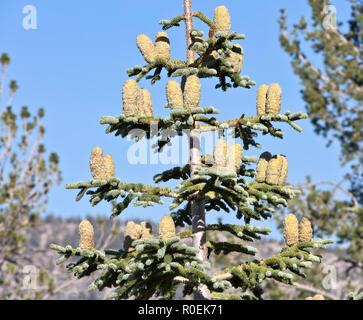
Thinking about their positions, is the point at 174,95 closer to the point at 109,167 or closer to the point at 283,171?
the point at 109,167

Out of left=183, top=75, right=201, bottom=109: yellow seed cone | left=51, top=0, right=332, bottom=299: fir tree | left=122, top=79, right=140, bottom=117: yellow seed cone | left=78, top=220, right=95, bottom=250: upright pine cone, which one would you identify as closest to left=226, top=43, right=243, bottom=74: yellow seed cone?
left=51, top=0, right=332, bottom=299: fir tree

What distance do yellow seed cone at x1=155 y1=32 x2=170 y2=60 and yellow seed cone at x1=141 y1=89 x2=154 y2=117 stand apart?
723 millimetres

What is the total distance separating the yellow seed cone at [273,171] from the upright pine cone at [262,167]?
0.10 m

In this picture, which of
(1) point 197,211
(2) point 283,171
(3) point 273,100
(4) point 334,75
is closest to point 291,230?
(2) point 283,171

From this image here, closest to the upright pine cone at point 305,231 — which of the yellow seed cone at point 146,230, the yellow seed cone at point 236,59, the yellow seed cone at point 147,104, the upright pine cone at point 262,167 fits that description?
the upright pine cone at point 262,167

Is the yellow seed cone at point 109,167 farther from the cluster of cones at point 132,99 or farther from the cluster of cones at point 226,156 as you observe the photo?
the cluster of cones at point 226,156

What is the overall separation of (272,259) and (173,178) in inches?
85.7

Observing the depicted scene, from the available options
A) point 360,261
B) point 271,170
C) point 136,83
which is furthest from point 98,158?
point 360,261

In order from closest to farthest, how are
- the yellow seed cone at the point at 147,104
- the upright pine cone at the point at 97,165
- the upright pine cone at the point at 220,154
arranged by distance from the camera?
1. the upright pine cone at the point at 220,154
2. the upright pine cone at the point at 97,165
3. the yellow seed cone at the point at 147,104

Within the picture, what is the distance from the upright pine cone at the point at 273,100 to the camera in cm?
863

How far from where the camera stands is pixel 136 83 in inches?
330

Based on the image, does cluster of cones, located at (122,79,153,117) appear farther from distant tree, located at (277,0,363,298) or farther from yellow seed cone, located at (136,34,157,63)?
distant tree, located at (277,0,363,298)

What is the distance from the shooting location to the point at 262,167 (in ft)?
29.2

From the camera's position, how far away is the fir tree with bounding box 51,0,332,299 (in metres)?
7.90
